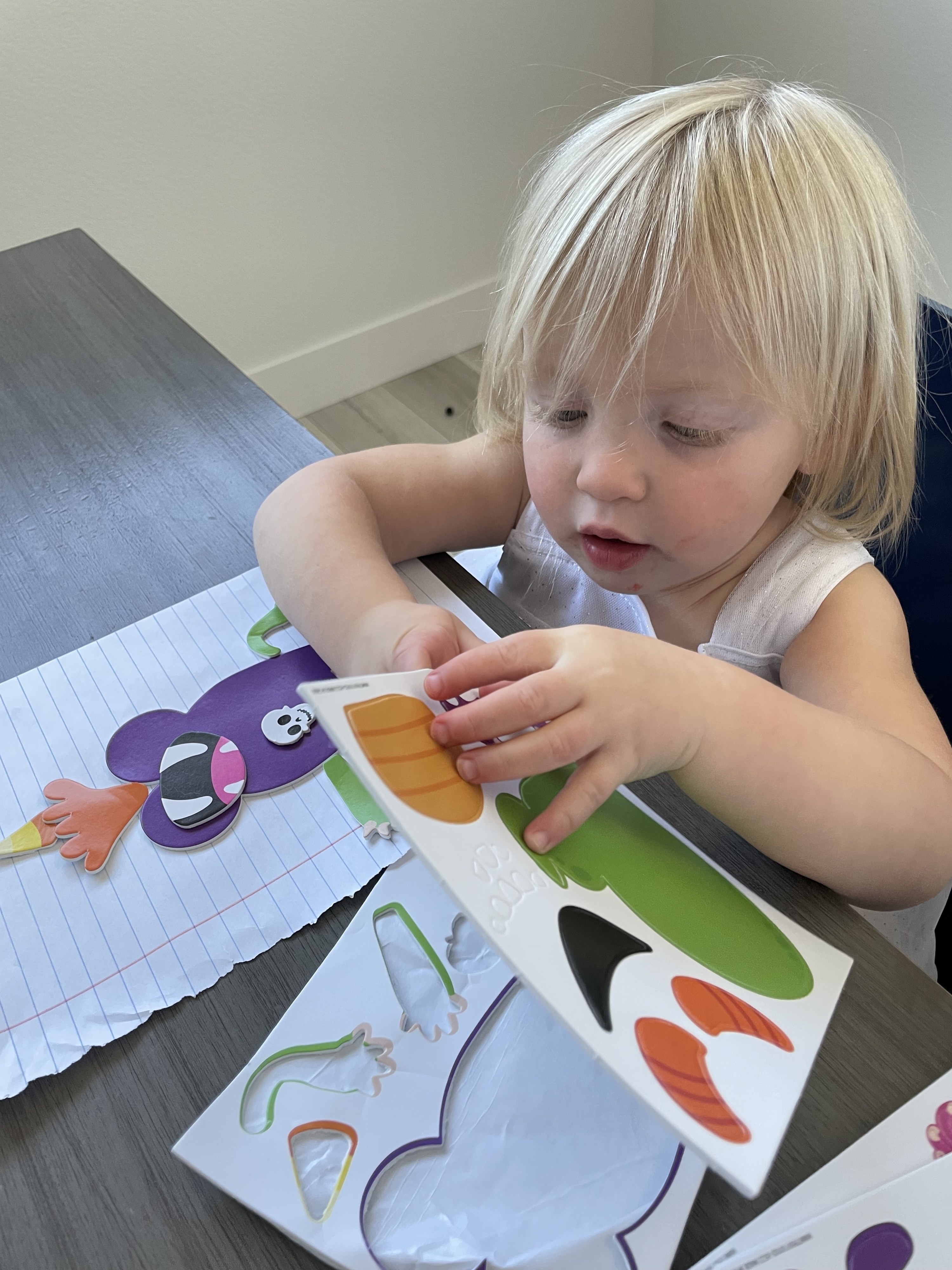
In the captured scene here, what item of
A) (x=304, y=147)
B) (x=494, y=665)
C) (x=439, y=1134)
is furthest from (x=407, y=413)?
(x=439, y=1134)

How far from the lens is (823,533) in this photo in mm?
700

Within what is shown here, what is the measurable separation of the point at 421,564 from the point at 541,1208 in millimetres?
429

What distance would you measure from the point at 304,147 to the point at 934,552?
168 centimetres

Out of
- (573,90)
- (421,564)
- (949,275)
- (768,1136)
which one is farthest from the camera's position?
(573,90)

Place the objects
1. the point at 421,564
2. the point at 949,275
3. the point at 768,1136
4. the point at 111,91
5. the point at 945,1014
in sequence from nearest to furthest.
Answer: the point at 768,1136 → the point at 945,1014 → the point at 421,564 → the point at 111,91 → the point at 949,275

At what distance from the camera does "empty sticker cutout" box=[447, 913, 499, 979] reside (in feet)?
1.44

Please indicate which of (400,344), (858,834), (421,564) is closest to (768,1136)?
A: (858,834)

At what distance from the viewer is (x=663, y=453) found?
23.1 inches

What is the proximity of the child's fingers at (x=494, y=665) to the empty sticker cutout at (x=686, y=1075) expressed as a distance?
16cm

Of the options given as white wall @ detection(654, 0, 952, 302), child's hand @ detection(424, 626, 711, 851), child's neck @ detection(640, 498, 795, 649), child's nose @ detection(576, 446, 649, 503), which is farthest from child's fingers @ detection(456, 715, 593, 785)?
white wall @ detection(654, 0, 952, 302)

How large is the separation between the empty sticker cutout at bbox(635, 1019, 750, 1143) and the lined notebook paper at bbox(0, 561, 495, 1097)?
0.20 meters

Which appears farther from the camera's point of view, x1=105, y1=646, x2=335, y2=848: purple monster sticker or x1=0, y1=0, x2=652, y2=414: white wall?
x1=0, y1=0, x2=652, y2=414: white wall

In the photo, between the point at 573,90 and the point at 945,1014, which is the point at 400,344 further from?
the point at 945,1014

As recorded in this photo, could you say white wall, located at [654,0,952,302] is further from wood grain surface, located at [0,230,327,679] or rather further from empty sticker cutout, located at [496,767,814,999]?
empty sticker cutout, located at [496,767,814,999]
